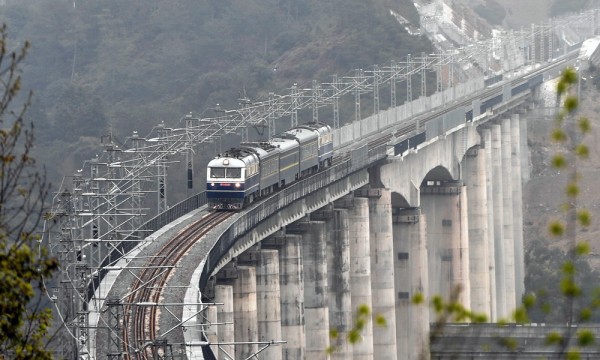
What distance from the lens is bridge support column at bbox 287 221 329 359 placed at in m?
72.7

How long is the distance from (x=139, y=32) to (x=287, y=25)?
19113 millimetres

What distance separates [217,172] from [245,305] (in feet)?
18.5

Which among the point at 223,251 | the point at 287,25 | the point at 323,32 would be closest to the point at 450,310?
the point at 223,251

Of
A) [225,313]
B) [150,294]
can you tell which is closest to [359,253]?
[225,313]

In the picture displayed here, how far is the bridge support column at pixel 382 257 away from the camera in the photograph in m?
84.7

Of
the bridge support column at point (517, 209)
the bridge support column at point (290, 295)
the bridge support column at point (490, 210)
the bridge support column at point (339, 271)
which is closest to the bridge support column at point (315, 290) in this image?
the bridge support column at point (339, 271)

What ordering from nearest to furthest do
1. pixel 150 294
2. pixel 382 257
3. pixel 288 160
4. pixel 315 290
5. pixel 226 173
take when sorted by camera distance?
pixel 150 294, pixel 226 173, pixel 288 160, pixel 315 290, pixel 382 257

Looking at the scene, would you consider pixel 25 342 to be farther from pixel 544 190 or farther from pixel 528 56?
pixel 528 56

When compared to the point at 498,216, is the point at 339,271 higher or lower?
lower

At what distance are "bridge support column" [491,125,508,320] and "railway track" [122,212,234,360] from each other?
2233 inches

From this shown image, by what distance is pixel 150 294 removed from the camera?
44625mm

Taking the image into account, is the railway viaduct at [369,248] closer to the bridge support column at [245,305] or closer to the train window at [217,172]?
the bridge support column at [245,305]

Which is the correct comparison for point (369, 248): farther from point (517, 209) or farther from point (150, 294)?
point (517, 209)

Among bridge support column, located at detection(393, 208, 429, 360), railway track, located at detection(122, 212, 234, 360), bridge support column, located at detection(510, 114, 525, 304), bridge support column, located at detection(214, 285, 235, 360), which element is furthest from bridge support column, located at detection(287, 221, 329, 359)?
bridge support column, located at detection(510, 114, 525, 304)
